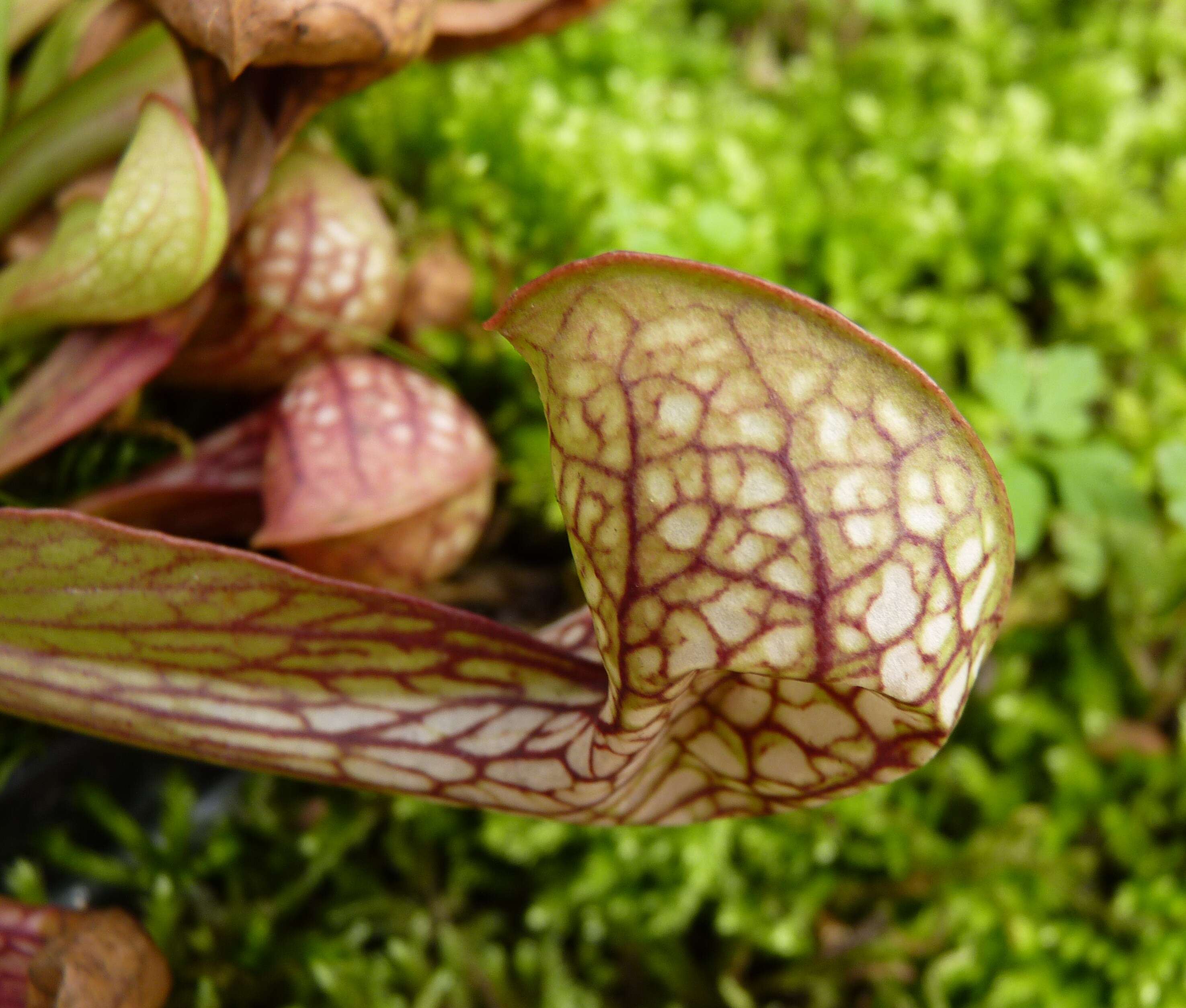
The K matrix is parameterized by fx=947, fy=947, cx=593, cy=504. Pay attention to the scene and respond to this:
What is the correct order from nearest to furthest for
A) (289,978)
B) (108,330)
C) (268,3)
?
(268,3)
(108,330)
(289,978)

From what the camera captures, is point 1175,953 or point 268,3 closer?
point 268,3

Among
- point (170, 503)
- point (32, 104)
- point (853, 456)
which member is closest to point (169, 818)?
Answer: point (170, 503)

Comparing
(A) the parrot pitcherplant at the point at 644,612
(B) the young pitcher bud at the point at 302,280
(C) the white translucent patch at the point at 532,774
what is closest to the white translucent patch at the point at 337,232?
(B) the young pitcher bud at the point at 302,280

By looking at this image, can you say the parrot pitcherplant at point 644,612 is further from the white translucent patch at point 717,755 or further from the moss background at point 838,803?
the moss background at point 838,803

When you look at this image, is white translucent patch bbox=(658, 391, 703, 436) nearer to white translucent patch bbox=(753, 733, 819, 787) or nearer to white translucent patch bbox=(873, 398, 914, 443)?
white translucent patch bbox=(873, 398, 914, 443)

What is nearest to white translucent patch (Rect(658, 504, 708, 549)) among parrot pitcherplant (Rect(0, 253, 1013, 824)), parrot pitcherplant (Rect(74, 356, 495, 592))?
parrot pitcherplant (Rect(0, 253, 1013, 824))

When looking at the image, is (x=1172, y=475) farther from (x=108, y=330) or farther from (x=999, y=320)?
(x=108, y=330)

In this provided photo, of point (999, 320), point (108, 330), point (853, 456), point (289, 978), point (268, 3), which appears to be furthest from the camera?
point (999, 320)
